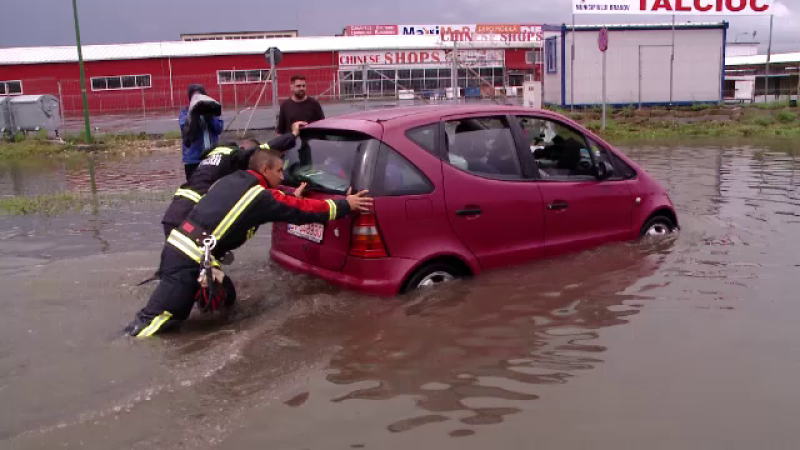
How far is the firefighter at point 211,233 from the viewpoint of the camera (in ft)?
14.9

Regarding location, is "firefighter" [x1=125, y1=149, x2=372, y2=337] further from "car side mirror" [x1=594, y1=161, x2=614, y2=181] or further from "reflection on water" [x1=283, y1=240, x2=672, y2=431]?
"car side mirror" [x1=594, y1=161, x2=614, y2=181]

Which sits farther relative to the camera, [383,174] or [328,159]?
[328,159]

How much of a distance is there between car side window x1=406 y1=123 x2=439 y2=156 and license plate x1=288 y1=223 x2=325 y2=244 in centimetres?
92

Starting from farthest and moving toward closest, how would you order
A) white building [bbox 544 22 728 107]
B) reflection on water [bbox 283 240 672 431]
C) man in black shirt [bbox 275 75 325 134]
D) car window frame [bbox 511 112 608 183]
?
white building [bbox 544 22 728 107] < man in black shirt [bbox 275 75 325 134] < car window frame [bbox 511 112 608 183] < reflection on water [bbox 283 240 672 431]

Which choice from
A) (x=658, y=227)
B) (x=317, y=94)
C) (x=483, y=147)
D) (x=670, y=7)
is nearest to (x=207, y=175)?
(x=483, y=147)

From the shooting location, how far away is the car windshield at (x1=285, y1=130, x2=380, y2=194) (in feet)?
16.1

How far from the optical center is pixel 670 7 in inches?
1103

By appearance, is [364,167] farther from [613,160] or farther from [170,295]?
[613,160]

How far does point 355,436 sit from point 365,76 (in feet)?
62.6

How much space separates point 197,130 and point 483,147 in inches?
119

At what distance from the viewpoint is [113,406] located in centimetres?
358

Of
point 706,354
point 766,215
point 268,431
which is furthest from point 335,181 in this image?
point 766,215

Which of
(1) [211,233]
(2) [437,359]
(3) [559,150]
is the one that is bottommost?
(2) [437,359]

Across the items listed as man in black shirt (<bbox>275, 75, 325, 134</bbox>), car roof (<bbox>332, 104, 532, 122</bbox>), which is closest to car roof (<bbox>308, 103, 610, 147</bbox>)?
car roof (<bbox>332, 104, 532, 122</bbox>)
